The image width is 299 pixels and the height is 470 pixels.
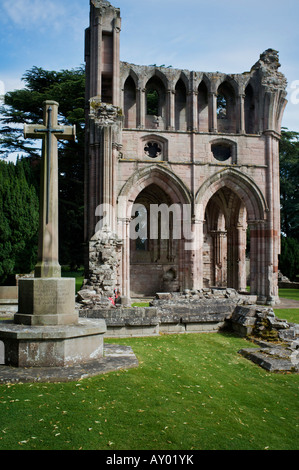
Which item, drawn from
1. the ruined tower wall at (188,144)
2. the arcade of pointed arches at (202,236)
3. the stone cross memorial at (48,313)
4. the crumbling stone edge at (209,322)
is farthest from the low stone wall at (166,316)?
the arcade of pointed arches at (202,236)

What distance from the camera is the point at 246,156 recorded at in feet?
62.8

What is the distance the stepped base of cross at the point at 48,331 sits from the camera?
5035 mm

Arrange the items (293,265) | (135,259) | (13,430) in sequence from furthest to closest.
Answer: (293,265), (135,259), (13,430)

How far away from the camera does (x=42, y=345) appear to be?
5.04 m

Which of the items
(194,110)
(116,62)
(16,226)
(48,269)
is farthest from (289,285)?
(48,269)

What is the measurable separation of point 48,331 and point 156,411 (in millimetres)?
1766

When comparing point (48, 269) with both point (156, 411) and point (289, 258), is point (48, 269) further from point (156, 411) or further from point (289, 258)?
point (289, 258)

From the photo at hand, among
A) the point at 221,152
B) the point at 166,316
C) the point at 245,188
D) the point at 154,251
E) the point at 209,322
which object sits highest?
the point at 221,152

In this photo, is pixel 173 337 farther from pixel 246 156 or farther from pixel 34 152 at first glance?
pixel 34 152

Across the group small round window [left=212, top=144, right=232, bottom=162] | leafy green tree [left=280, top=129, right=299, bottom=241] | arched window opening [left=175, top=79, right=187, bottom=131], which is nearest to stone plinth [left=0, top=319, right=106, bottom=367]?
small round window [left=212, top=144, right=232, bottom=162]

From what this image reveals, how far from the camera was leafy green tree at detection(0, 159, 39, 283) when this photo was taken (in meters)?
15.4

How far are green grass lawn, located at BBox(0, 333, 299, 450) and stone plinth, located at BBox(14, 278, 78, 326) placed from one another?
3.15ft

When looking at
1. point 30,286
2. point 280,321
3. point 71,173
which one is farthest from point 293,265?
point 30,286
